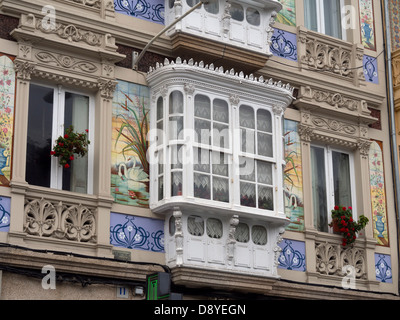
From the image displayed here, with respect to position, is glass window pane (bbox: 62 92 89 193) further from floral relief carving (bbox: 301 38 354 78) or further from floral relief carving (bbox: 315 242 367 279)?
floral relief carving (bbox: 301 38 354 78)

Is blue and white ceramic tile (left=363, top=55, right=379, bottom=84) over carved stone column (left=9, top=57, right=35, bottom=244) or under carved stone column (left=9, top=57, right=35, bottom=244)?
over

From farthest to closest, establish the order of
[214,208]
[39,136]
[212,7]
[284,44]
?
[284,44] < [212,7] < [214,208] < [39,136]

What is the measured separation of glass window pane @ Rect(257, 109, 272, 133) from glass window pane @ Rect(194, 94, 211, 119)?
1.21 m

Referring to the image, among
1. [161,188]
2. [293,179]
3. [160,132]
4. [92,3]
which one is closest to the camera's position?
[161,188]

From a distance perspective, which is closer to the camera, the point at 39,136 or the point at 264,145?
the point at 39,136

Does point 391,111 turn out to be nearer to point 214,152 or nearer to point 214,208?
point 214,152

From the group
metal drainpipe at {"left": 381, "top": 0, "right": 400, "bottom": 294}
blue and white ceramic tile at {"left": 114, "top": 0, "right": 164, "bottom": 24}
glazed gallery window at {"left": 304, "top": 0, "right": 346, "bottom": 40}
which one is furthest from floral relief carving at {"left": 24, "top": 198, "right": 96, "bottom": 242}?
glazed gallery window at {"left": 304, "top": 0, "right": 346, "bottom": 40}

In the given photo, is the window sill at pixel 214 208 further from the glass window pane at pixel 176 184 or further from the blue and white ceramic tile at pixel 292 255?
the blue and white ceramic tile at pixel 292 255

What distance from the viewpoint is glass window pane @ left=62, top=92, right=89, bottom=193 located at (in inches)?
721

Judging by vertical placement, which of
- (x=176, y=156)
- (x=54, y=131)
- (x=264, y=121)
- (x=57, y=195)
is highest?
(x=264, y=121)

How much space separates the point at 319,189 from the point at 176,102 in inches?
181

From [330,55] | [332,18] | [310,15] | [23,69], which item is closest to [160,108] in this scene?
[23,69]

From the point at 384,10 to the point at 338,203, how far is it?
A: 5.32 metres

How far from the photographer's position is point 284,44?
2184 cm
